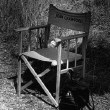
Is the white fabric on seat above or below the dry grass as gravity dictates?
above

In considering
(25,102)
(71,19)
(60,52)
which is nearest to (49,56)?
(60,52)

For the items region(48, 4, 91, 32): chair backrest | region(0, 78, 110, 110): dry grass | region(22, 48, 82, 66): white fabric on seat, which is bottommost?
region(0, 78, 110, 110): dry grass

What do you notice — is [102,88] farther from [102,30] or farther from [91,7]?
[91,7]

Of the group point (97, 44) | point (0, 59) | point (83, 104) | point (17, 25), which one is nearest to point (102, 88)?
point (83, 104)

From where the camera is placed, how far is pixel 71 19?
431 cm

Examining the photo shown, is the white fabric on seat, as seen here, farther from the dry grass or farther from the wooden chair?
the dry grass

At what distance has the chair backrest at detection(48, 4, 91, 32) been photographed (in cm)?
411

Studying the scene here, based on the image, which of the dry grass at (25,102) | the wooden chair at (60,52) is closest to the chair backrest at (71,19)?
the wooden chair at (60,52)

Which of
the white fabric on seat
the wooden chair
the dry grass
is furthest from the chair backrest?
the dry grass

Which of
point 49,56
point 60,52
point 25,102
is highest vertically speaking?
point 60,52

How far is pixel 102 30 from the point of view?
6.59 meters

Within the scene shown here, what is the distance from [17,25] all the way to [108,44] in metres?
1.67

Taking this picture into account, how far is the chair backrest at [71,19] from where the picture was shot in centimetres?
411

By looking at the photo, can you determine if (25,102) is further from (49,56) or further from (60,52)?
(60,52)
